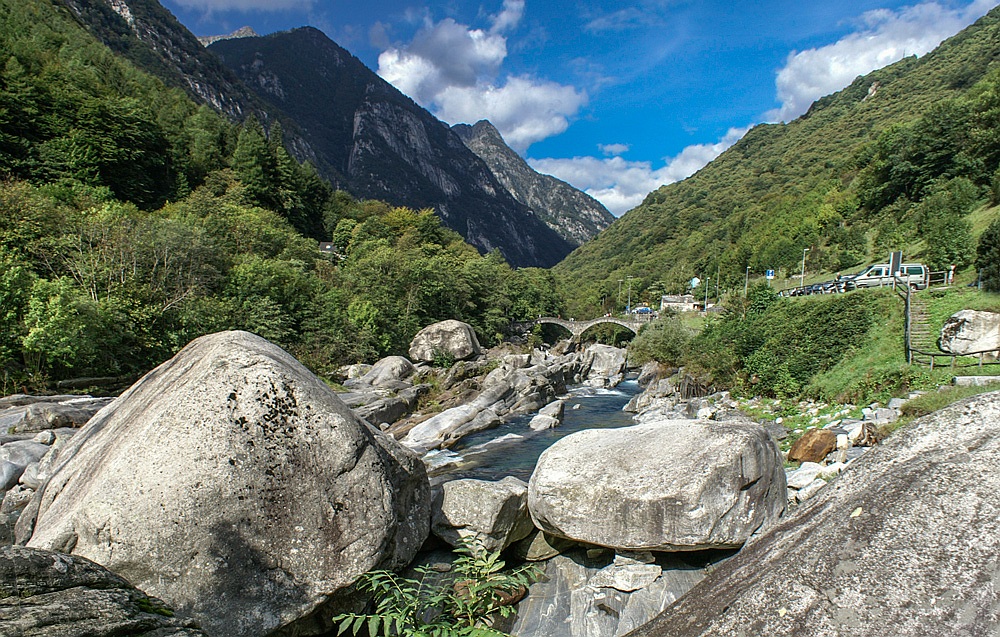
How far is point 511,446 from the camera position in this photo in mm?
23453

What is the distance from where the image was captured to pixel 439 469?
20.0 meters

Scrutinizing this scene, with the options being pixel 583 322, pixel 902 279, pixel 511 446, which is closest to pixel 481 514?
pixel 511 446

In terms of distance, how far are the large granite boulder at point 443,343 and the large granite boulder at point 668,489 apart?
34406mm

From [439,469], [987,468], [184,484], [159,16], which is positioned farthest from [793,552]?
[159,16]

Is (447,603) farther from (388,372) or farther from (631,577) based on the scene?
(388,372)

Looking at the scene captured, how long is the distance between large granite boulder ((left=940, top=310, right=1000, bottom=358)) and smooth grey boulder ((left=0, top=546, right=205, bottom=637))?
24.6 m

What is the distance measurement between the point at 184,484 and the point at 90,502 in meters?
1.09

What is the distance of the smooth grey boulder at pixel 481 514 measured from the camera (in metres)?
8.47

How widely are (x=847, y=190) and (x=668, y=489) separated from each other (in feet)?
346

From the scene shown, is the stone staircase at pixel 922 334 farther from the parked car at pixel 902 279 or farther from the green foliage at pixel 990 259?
the parked car at pixel 902 279

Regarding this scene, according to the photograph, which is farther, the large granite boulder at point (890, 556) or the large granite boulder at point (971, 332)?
the large granite boulder at point (971, 332)

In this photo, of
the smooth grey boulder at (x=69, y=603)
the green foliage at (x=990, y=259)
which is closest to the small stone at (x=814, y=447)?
the smooth grey boulder at (x=69, y=603)

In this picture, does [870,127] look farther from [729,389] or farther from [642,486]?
[642,486]

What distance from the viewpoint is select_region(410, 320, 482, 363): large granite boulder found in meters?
42.0
